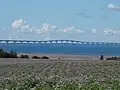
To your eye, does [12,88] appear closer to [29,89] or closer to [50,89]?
[29,89]

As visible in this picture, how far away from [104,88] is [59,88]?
56.9 inches

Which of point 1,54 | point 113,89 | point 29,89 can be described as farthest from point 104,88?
point 1,54

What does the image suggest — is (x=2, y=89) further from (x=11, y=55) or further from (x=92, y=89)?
(x=11, y=55)

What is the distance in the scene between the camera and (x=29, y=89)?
14844 millimetres

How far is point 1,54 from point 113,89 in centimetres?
4549

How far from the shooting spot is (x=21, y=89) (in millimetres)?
14734

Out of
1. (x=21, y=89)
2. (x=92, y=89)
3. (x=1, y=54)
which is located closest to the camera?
(x=92, y=89)

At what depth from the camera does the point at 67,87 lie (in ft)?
47.8

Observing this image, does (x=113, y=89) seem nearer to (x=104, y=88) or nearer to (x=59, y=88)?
(x=104, y=88)

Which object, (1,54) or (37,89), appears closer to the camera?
(37,89)

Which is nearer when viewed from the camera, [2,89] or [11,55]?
[2,89]

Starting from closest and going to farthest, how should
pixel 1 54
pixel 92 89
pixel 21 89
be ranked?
pixel 92 89
pixel 21 89
pixel 1 54

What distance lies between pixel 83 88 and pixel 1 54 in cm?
4520

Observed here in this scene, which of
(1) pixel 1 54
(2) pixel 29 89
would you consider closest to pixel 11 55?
(1) pixel 1 54
